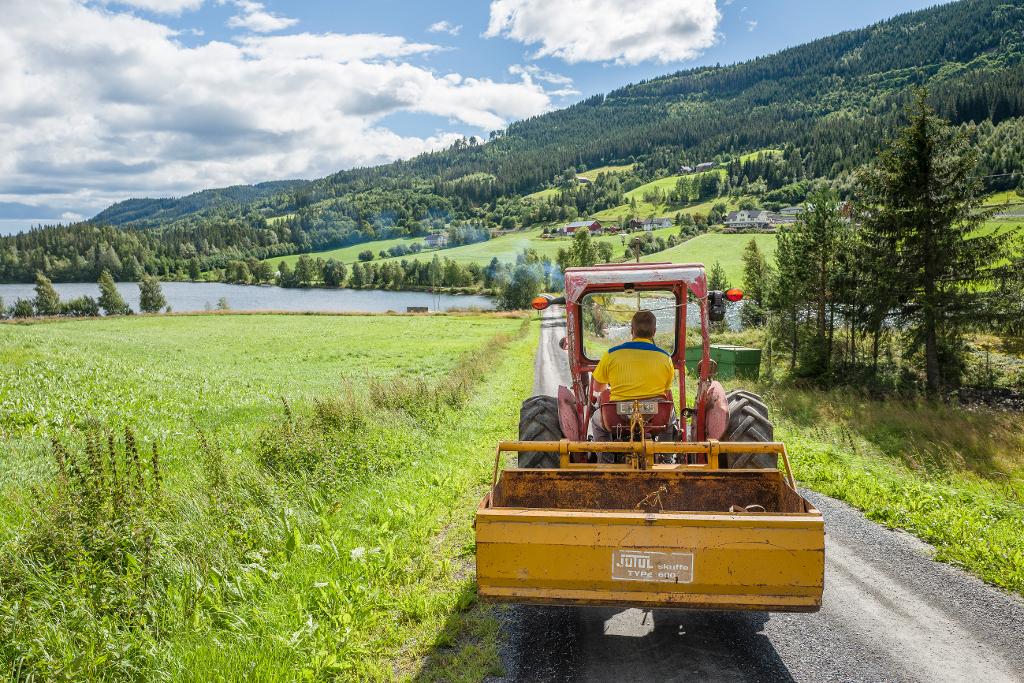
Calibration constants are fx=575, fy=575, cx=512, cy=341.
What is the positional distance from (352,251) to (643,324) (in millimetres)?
170991

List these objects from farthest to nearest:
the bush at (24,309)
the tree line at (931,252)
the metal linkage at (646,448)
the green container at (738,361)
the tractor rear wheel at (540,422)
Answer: the bush at (24,309) → the green container at (738,361) → the tree line at (931,252) → the tractor rear wheel at (540,422) → the metal linkage at (646,448)

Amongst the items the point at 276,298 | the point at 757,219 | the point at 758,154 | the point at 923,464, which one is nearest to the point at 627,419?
the point at 923,464

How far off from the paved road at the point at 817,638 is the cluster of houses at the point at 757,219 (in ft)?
417

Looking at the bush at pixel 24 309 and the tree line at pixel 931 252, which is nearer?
the tree line at pixel 931 252

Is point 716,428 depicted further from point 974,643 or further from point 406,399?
point 406,399

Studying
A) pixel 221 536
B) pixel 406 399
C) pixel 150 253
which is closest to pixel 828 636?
pixel 221 536

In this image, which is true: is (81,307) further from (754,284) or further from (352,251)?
(754,284)

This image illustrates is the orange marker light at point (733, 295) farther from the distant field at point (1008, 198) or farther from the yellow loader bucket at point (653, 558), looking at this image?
the distant field at point (1008, 198)

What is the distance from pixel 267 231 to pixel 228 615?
206801 millimetres

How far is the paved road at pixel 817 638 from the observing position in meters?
3.75

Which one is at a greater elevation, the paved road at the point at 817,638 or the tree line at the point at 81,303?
the tree line at the point at 81,303

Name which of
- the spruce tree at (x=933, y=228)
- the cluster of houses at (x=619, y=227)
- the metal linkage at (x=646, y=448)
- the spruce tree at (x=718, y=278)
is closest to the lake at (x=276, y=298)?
the spruce tree at (x=718, y=278)

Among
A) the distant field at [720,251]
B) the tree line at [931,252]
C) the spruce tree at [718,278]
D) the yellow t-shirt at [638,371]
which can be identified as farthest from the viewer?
the distant field at [720,251]

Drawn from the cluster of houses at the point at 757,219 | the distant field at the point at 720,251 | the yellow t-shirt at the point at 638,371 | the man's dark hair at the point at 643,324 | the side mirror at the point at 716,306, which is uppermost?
the cluster of houses at the point at 757,219
